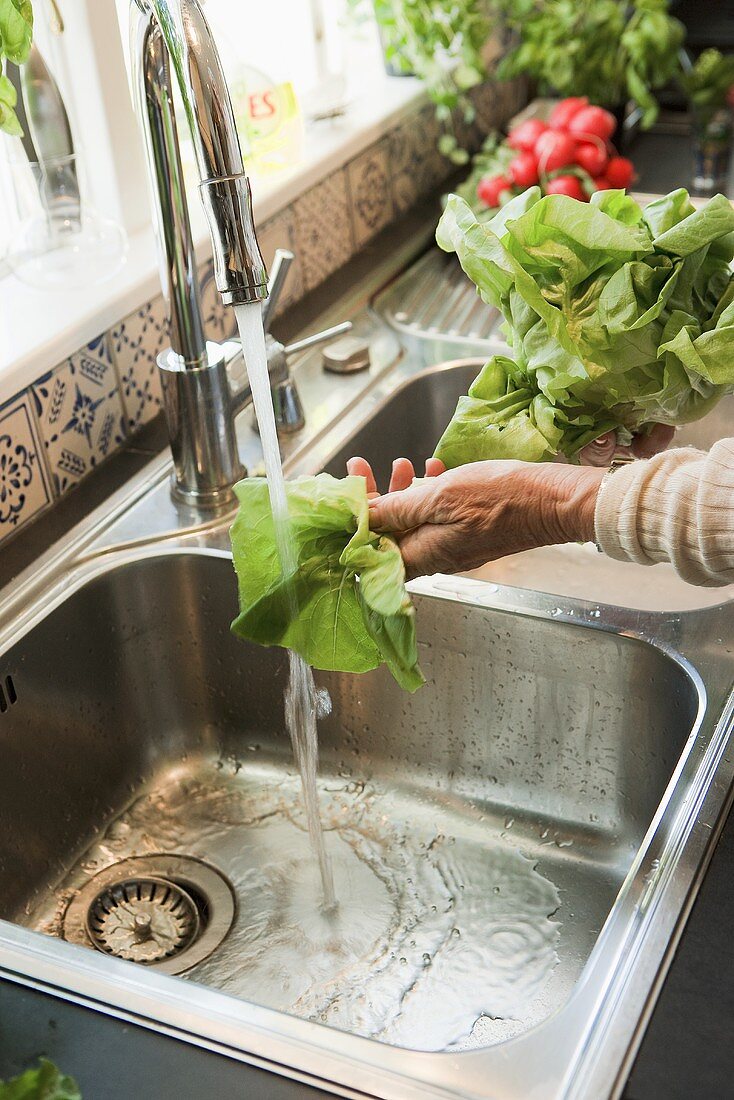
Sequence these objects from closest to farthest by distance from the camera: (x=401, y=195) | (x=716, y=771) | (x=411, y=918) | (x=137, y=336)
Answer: (x=716, y=771) → (x=411, y=918) → (x=137, y=336) → (x=401, y=195)

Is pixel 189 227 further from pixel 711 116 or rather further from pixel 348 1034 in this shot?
pixel 711 116

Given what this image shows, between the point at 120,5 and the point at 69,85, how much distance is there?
0.10m

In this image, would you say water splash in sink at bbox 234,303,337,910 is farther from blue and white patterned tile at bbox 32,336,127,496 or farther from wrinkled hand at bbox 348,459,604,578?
→ blue and white patterned tile at bbox 32,336,127,496

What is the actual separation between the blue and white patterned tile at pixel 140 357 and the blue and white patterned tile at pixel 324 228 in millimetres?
299

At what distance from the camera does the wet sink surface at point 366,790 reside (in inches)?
36.9

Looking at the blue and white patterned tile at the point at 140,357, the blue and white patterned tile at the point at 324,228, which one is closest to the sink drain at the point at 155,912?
the blue and white patterned tile at the point at 140,357

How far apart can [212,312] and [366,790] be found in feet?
1.82

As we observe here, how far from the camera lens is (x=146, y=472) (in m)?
1.20

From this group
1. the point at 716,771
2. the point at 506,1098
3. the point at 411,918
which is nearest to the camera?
the point at 506,1098

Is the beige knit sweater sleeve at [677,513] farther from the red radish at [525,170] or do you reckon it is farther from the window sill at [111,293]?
the red radish at [525,170]

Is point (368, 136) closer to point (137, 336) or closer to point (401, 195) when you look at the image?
point (401, 195)

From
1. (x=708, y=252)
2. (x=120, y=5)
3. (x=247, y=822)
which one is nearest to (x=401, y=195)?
(x=120, y=5)

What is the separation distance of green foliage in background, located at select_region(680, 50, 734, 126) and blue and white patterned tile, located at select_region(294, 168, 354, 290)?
A: 59 centimetres

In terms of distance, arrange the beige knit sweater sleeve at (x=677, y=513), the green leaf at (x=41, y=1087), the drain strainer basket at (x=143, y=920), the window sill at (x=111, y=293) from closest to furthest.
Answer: the green leaf at (x=41, y=1087)
the beige knit sweater sleeve at (x=677, y=513)
the drain strainer basket at (x=143, y=920)
the window sill at (x=111, y=293)
